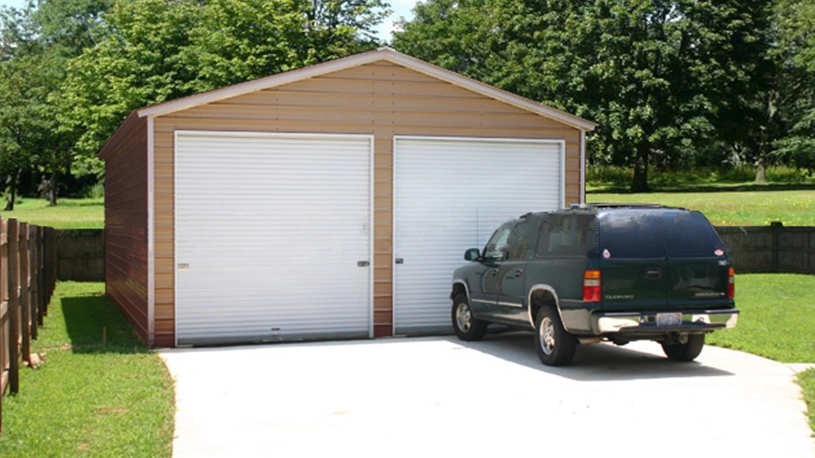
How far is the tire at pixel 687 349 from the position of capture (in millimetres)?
11633

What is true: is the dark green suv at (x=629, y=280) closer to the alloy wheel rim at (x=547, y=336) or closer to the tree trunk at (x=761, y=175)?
the alloy wheel rim at (x=547, y=336)

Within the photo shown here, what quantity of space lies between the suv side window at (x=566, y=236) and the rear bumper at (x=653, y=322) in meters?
0.76

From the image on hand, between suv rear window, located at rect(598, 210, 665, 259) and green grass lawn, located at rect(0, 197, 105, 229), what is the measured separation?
22.8m

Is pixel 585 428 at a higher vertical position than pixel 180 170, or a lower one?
lower

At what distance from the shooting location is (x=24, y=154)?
193ft

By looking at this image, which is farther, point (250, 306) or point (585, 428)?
point (250, 306)

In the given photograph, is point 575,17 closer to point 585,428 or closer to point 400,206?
point 400,206

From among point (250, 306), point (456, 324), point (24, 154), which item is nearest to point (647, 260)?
point (456, 324)

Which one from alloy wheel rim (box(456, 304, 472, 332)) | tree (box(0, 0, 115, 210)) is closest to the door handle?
alloy wheel rim (box(456, 304, 472, 332))

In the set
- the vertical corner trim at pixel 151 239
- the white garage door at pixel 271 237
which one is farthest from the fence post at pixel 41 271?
the white garage door at pixel 271 237

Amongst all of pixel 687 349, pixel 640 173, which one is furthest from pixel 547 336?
pixel 640 173

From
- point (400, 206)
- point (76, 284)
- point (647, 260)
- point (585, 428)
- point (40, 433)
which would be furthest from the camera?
point (76, 284)

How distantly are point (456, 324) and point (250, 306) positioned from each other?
2944 millimetres

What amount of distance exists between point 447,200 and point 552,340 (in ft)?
13.5
